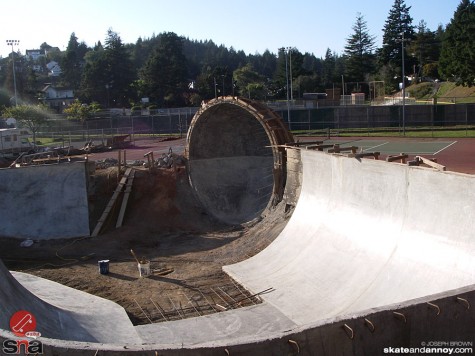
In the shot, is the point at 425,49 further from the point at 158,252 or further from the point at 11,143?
the point at 158,252

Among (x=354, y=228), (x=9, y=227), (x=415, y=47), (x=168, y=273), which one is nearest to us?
(x=354, y=228)

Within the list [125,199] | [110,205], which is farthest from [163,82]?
[110,205]

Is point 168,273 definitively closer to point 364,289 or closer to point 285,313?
point 285,313

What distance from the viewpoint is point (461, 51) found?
55875mm

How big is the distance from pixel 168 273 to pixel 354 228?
601cm

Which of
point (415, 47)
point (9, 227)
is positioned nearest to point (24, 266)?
point (9, 227)

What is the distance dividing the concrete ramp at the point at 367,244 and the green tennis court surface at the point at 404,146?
57.0ft

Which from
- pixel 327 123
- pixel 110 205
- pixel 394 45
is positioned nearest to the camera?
pixel 110 205

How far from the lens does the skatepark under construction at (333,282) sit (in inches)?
254

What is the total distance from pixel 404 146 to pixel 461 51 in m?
25.7

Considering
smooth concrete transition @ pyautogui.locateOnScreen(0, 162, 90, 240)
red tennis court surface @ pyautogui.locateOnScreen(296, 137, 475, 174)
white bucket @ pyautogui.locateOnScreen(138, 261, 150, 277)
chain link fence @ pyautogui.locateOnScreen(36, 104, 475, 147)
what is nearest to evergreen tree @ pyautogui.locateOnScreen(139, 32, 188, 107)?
chain link fence @ pyautogui.locateOnScreen(36, 104, 475, 147)

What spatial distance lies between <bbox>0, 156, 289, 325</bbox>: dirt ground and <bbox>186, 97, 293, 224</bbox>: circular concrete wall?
781 mm

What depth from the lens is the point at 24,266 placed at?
17.3m

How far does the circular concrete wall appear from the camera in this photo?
22.3m
